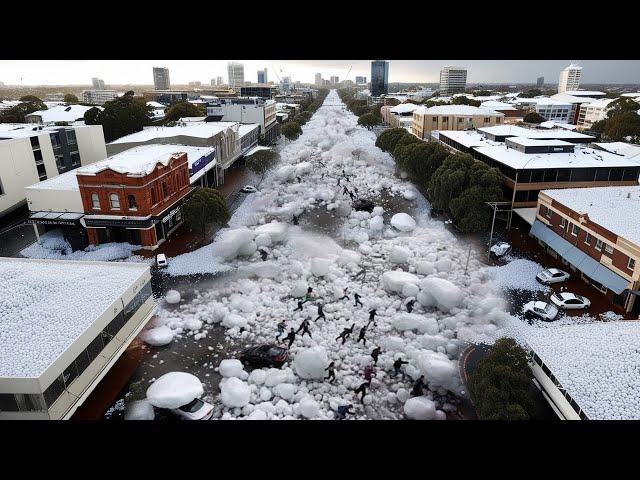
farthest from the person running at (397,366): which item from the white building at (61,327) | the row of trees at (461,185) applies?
the row of trees at (461,185)

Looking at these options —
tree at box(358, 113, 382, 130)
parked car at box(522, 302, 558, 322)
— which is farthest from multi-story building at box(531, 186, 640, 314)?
tree at box(358, 113, 382, 130)

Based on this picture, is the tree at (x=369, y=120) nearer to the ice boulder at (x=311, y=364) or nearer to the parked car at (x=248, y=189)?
the parked car at (x=248, y=189)

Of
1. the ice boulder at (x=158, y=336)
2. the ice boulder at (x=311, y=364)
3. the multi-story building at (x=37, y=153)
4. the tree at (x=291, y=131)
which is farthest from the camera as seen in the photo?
the tree at (x=291, y=131)

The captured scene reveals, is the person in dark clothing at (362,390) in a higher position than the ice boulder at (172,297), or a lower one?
lower
